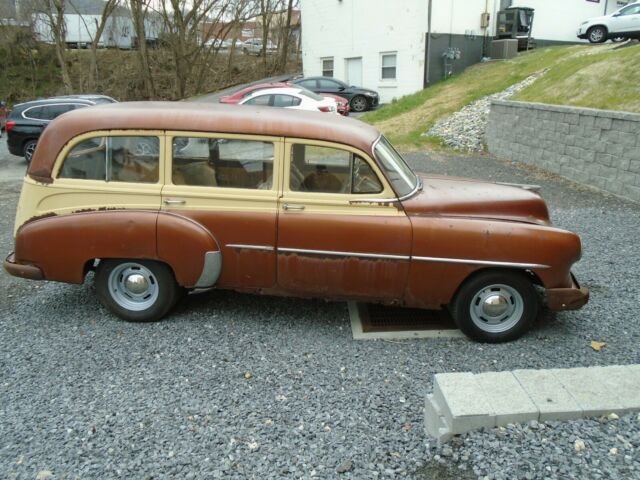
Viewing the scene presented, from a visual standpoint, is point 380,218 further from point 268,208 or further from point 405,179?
point 268,208

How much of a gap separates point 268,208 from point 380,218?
2.96 ft

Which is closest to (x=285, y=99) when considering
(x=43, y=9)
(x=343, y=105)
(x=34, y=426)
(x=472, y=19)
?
(x=343, y=105)

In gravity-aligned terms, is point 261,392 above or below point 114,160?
below

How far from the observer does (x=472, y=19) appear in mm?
23297

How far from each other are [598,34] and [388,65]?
29.8 ft

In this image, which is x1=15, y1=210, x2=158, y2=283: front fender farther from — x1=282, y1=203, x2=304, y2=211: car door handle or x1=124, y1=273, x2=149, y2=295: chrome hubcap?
x1=282, y1=203, x2=304, y2=211: car door handle

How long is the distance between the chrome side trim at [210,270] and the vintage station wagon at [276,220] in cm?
2

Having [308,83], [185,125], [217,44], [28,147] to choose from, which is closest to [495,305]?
[185,125]

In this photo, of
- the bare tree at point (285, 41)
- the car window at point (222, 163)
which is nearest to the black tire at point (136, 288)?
the car window at point (222, 163)

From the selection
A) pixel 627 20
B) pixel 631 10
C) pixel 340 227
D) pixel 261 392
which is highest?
pixel 631 10

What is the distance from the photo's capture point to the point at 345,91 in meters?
22.4

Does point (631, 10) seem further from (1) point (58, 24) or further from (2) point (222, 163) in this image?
(1) point (58, 24)

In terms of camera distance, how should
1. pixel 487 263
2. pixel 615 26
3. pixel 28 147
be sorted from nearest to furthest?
pixel 487 263 < pixel 28 147 < pixel 615 26

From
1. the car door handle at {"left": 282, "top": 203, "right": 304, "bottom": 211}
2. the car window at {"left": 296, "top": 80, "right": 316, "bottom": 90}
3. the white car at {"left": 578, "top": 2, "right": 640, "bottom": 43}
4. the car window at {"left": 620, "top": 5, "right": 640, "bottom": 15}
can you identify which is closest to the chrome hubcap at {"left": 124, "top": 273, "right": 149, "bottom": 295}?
the car door handle at {"left": 282, "top": 203, "right": 304, "bottom": 211}
